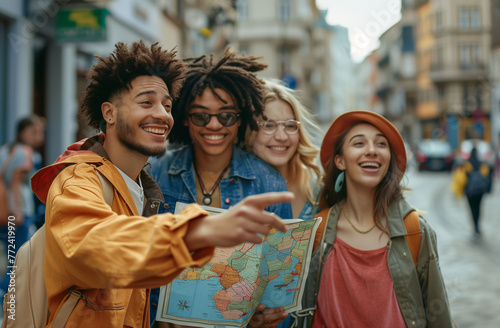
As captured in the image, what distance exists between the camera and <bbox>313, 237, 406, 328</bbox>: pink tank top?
248 centimetres

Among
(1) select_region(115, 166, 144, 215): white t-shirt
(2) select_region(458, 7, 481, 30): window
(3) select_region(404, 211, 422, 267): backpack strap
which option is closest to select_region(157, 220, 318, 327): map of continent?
(1) select_region(115, 166, 144, 215): white t-shirt

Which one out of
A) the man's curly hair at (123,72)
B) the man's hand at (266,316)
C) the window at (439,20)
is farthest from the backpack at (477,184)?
the window at (439,20)

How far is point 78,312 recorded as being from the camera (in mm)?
1736

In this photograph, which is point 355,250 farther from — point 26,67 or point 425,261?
point 26,67

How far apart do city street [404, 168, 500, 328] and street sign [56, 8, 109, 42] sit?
21.3 ft

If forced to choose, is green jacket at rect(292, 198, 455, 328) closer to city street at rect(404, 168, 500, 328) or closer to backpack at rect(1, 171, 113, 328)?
city street at rect(404, 168, 500, 328)

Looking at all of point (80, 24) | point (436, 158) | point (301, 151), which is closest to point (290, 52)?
point (436, 158)

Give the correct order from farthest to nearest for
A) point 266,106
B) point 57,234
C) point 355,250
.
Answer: point 266,106
point 355,250
point 57,234

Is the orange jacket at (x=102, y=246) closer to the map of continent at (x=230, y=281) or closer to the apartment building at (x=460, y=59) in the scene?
the map of continent at (x=230, y=281)

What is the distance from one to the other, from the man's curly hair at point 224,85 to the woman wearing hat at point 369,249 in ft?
1.61

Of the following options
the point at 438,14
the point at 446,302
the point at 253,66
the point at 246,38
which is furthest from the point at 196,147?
the point at 438,14

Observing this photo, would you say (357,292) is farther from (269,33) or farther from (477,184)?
(269,33)

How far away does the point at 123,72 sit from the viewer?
2.02m

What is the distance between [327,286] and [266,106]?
1.29m
